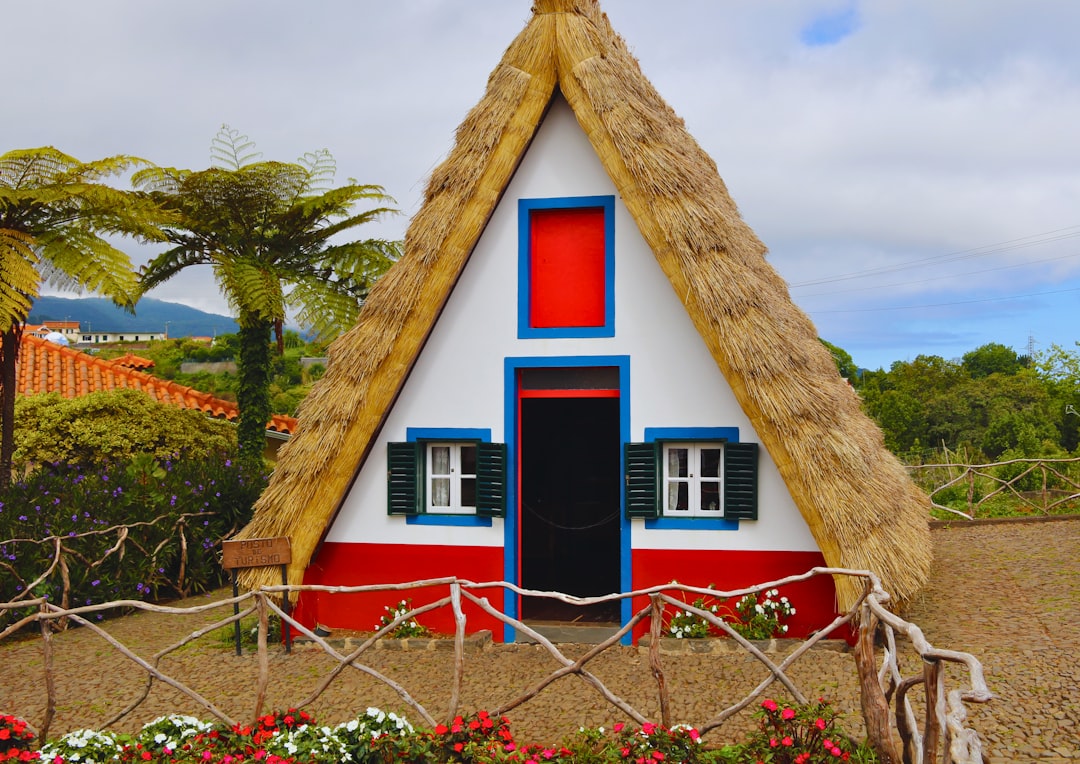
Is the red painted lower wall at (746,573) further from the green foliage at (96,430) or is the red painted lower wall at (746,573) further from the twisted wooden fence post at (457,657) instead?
the green foliage at (96,430)

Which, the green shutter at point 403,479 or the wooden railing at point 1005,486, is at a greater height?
the green shutter at point 403,479

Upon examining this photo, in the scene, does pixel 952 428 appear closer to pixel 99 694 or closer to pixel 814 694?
pixel 814 694

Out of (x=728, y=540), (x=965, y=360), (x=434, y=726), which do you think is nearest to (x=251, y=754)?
(x=434, y=726)

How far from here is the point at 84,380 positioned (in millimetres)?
19422

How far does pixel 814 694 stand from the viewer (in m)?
6.94

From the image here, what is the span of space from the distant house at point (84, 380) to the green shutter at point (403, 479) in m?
10.2

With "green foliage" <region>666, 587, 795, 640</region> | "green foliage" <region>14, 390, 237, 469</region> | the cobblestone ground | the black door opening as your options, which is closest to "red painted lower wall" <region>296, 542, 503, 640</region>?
the cobblestone ground

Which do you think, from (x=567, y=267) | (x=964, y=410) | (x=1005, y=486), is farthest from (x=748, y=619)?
(x=964, y=410)

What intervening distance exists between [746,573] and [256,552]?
4.75 metres

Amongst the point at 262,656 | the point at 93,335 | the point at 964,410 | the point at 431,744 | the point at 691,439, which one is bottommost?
the point at 431,744

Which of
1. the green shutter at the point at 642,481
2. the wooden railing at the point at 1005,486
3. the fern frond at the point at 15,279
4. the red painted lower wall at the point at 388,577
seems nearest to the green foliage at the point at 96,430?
the fern frond at the point at 15,279

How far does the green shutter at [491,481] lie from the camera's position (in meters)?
8.96

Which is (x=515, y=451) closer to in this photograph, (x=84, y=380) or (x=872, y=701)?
(x=872, y=701)

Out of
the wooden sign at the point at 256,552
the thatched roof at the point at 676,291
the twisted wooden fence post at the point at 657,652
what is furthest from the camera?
the wooden sign at the point at 256,552
